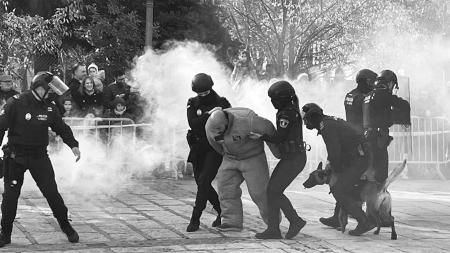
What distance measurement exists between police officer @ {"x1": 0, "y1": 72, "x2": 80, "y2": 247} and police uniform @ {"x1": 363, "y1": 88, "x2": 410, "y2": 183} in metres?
3.40

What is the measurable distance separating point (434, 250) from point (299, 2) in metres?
12.3

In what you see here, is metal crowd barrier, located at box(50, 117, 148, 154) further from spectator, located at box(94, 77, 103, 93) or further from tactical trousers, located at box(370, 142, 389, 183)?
tactical trousers, located at box(370, 142, 389, 183)

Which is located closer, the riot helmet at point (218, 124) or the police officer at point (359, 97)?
the riot helmet at point (218, 124)

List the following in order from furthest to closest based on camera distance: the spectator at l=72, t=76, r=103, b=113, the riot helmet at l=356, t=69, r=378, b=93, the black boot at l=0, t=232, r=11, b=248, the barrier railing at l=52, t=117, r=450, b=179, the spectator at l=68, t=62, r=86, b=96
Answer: the barrier railing at l=52, t=117, r=450, b=179
the spectator at l=68, t=62, r=86, b=96
the spectator at l=72, t=76, r=103, b=113
the riot helmet at l=356, t=69, r=378, b=93
the black boot at l=0, t=232, r=11, b=248

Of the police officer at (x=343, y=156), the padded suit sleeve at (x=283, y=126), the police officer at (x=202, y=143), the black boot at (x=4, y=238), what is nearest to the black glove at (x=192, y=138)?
the police officer at (x=202, y=143)

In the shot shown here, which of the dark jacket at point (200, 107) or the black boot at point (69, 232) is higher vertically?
the dark jacket at point (200, 107)

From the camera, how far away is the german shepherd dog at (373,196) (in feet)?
26.3

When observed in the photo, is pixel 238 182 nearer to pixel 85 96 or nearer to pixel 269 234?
pixel 269 234

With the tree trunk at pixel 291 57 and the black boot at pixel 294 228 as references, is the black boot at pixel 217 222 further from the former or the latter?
the tree trunk at pixel 291 57

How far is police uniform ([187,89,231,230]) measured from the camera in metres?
8.27

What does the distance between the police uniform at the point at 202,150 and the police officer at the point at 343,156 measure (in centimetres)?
103

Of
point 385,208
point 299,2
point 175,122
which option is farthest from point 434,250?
point 299,2

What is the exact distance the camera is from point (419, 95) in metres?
17.3

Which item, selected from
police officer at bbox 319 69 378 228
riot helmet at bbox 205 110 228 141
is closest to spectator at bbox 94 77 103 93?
police officer at bbox 319 69 378 228
